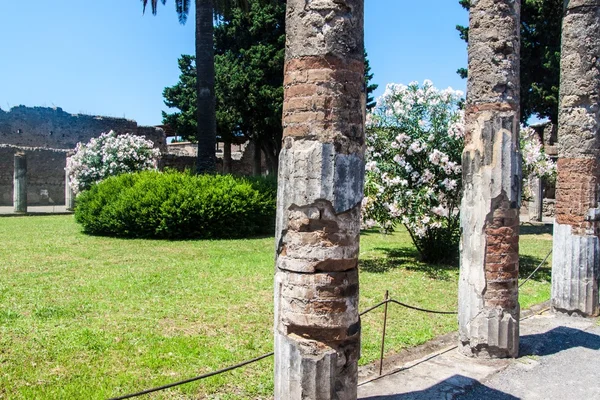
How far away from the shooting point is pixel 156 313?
5852 millimetres

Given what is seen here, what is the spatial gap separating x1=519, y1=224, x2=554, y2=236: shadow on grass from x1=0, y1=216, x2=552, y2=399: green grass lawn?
6460 millimetres

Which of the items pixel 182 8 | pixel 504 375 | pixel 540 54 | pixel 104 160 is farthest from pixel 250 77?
pixel 504 375

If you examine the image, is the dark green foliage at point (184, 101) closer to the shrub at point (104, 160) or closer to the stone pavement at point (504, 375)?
the shrub at point (104, 160)

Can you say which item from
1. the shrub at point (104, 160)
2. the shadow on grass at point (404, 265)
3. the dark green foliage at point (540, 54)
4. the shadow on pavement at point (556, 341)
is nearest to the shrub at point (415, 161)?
the shadow on grass at point (404, 265)

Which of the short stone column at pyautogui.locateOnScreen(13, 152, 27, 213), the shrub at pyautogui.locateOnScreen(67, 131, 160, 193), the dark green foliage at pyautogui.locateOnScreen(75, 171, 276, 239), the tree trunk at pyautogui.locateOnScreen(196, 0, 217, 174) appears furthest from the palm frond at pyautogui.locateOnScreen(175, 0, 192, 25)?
the short stone column at pyautogui.locateOnScreen(13, 152, 27, 213)

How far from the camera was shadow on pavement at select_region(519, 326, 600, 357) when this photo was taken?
16.9ft

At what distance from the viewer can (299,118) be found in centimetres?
295

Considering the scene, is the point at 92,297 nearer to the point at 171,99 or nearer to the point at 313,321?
the point at 313,321

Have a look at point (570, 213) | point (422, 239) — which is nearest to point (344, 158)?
point (570, 213)

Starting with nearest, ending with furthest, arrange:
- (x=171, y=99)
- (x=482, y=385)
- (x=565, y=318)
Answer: (x=482, y=385) < (x=565, y=318) < (x=171, y=99)

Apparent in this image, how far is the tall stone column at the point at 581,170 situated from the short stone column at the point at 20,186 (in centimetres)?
1883

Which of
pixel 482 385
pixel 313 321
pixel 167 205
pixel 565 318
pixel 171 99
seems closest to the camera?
pixel 313 321

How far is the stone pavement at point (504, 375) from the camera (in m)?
4.05

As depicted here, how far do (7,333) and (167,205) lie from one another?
7410 mm
